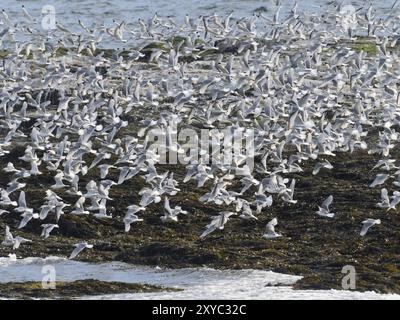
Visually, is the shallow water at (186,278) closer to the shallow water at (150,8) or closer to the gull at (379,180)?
the gull at (379,180)

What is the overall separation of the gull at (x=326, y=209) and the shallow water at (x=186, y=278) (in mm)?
2905

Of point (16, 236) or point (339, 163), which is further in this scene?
point (339, 163)

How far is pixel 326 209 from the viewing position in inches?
878

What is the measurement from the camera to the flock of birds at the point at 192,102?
919 inches

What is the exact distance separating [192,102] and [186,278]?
9937mm

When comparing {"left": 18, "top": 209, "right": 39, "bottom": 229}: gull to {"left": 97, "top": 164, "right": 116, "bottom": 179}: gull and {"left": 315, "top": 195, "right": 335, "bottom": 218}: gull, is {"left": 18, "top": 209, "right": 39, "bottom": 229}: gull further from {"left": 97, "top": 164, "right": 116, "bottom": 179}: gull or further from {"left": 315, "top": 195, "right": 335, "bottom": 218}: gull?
{"left": 315, "top": 195, "right": 335, "bottom": 218}: gull

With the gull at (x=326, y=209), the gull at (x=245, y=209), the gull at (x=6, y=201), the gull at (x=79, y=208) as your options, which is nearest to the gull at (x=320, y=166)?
the gull at (x=326, y=209)

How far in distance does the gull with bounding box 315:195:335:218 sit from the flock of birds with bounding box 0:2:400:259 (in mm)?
22

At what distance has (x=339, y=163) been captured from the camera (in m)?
25.1

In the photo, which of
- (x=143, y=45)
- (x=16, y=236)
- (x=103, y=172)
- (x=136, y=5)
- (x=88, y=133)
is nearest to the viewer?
(x=16, y=236)

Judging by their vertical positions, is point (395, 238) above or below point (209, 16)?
below

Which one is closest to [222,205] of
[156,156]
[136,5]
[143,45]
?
[156,156]

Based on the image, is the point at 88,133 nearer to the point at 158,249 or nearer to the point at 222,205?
the point at 222,205

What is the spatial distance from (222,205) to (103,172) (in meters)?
2.66
